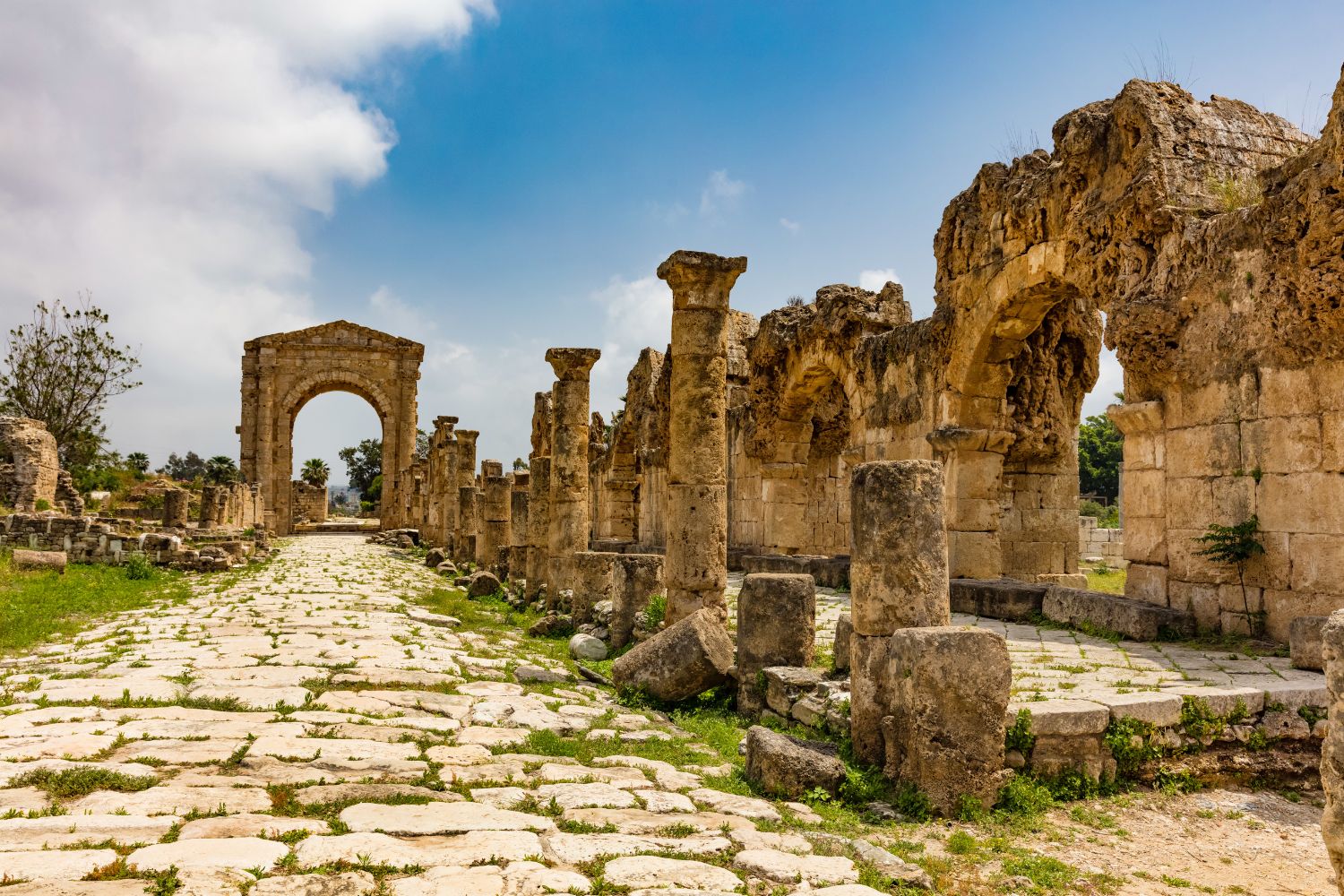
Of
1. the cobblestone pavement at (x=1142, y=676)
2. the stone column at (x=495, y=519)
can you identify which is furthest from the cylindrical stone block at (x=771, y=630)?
the stone column at (x=495, y=519)

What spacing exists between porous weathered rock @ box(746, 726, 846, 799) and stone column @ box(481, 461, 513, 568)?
13.5m

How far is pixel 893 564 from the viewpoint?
19.1 ft

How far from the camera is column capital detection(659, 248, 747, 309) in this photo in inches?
370

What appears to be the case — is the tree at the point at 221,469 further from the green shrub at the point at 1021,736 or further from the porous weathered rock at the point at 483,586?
the green shrub at the point at 1021,736

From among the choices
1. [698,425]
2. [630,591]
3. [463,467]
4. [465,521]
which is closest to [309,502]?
[463,467]

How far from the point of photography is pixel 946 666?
506 cm

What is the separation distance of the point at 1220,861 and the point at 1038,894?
48.3 inches

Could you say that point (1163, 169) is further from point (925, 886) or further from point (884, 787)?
point (925, 886)

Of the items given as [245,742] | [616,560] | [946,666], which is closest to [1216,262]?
[946,666]

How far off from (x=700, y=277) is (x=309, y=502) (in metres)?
48.3

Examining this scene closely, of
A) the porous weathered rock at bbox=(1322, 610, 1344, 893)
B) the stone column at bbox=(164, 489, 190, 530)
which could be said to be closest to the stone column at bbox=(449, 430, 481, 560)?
the stone column at bbox=(164, 489, 190, 530)

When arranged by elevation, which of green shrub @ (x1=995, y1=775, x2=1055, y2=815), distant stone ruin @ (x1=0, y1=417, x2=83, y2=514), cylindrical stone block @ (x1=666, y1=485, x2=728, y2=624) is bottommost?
green shrub @ (x1=995, y1=775, x2=1055, y2=815)

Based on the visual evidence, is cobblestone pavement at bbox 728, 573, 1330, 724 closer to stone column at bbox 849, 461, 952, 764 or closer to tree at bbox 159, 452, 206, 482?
stone column at bbox 849, 461, 952, 764

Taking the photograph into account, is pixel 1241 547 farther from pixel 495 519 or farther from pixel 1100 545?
pixel 1100 545
